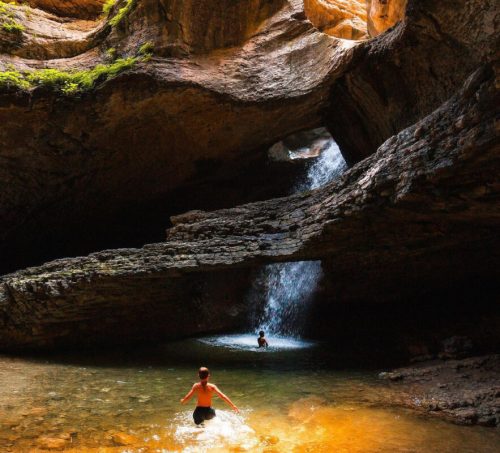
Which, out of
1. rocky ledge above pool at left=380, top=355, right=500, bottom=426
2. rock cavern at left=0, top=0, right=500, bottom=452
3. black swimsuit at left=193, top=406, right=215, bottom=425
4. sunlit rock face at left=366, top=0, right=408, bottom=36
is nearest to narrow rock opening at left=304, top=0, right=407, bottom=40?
sunlit rock face at left=366, top=0, right=408, bottom=36

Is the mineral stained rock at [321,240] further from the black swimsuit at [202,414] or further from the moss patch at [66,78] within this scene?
the moss patch at [66,78]

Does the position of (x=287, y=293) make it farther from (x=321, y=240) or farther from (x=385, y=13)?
(x=385, y=13)

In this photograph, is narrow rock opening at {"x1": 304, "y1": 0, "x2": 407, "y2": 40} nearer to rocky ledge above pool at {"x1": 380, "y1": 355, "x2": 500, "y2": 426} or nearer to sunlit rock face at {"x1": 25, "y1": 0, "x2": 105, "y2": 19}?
sunlit rock face at {"x1": 25, "y1": 0, "x2": 105, "y2": 19}

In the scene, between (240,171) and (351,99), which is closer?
(351,99)

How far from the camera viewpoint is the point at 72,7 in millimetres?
14016

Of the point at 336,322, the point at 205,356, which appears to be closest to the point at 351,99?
the point at 336,322

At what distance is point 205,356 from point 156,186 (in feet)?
24.8

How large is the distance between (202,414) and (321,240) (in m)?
4.64

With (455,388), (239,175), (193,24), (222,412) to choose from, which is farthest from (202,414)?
(239,175)

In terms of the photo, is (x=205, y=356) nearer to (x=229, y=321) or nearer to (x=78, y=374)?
(x=78, y=374)

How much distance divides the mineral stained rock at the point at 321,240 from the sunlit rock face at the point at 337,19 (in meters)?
15.6

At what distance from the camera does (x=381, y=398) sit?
5863mm

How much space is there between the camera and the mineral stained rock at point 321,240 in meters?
5.17

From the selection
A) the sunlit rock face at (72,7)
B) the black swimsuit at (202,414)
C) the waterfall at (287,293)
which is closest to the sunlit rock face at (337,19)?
the sunlit rock face at (72,7)
